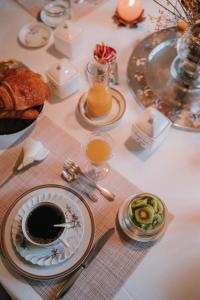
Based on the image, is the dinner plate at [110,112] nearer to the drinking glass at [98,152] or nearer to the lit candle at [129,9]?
the drinking glass at [98,152]

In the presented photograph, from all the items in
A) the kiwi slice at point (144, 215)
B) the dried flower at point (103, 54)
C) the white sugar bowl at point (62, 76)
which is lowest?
the kiwi slice at point (144, 215)

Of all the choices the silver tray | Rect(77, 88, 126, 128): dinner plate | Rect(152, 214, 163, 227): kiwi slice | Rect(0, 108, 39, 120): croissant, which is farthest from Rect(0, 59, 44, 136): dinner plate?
Rect(152, 214, 163, 227): kiwi slice

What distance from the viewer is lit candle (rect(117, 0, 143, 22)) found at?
126cm

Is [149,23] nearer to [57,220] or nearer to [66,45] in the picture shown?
[66,45]

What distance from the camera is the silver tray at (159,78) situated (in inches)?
42.6

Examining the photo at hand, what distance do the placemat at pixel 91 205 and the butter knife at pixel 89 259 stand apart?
14mm

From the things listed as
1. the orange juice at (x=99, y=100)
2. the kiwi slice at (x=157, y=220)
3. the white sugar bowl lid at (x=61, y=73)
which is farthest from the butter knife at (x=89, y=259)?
the white sugar bowl lid at (x=61, y=73)

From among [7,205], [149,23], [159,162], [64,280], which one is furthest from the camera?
[149,23]

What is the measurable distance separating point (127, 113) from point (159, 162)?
20 cm

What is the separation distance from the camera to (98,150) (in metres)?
0.97

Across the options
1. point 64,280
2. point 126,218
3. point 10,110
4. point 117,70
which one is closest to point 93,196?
point 126,218

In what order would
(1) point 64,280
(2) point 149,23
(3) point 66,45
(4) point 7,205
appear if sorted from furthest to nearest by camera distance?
(2) point 149,23 → (3) point 66,45 → (4) point 7,205 → (1) point 64,280

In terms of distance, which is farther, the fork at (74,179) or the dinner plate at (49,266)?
the fork at (74,179)

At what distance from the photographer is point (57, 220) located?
0.79 metres
